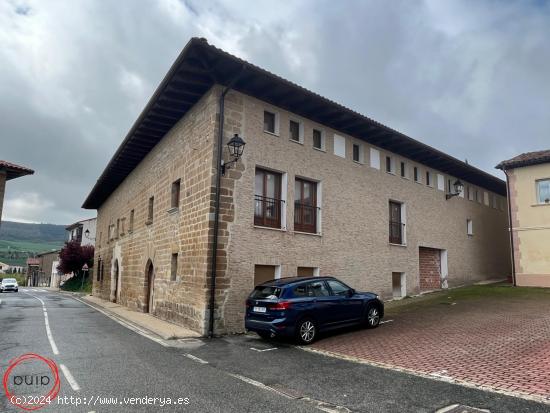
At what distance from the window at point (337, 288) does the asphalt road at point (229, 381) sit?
6.18 feet

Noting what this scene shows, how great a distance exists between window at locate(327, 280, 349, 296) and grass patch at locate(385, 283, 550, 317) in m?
3.57

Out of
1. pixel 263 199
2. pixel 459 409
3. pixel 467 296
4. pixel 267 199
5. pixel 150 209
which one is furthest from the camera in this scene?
pixel 150 209

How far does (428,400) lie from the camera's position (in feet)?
17.2

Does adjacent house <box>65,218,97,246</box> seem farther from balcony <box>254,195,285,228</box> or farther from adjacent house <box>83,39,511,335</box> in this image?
balcony <box>254,195,285,228</box>

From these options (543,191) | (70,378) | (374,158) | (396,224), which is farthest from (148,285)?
(543,191)

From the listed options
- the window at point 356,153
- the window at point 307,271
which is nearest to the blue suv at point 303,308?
the window at point 307,271

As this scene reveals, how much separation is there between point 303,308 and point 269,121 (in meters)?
6.53

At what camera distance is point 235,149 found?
10.8m

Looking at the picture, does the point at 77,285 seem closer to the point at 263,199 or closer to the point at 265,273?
the point at 265,273

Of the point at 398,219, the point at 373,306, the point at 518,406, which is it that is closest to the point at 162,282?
the point at 373,306

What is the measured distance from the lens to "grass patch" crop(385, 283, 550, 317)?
1473 centimetres

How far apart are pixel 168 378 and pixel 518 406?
16.1 feet

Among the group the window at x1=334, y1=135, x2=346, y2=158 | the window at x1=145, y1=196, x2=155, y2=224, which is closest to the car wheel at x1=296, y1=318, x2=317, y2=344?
the window at x1=334, y1=135, x2=346, y2=158

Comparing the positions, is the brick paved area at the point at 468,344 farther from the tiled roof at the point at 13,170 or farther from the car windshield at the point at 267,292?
the tiled roof at the point at 13,170
